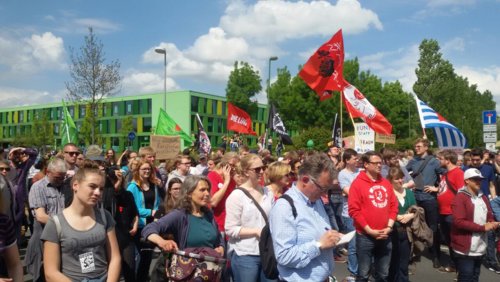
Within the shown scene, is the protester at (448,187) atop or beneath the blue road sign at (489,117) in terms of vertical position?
beneath

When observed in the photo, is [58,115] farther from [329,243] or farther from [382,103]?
[329,243]

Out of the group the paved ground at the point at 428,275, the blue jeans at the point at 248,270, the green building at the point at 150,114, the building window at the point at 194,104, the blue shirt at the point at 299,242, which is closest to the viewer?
the blue shirt at the point at 299,242

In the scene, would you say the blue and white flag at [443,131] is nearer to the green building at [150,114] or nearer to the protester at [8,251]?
the protester at [8,251]

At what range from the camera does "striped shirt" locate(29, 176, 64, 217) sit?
542 centimetres

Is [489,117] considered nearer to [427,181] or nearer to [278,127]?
[427,181]

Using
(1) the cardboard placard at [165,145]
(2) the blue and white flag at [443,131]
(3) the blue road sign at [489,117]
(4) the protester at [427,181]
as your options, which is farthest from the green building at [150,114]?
(4) the protester at [427,181]

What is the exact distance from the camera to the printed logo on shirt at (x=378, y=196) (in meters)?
5.71

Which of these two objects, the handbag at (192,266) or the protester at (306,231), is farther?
the handbag at (192,266)

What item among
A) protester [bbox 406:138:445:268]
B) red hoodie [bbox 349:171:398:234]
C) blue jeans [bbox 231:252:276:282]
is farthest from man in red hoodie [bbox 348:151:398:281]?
protester [bbox 406:138:445:268]

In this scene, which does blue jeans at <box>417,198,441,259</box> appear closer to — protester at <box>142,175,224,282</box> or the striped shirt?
protester at <box>142,175,224,282</box>

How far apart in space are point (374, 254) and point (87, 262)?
11.8 feet

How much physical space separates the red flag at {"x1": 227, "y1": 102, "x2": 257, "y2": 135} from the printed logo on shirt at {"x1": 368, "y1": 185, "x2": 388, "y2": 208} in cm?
1436

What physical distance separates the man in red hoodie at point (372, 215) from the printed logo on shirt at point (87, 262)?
10.7ft

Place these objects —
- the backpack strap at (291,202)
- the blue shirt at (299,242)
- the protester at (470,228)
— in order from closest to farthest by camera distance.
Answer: the blue shirt at (299,242)
the backpack strap at (291,202)
the protester at (470,228)
